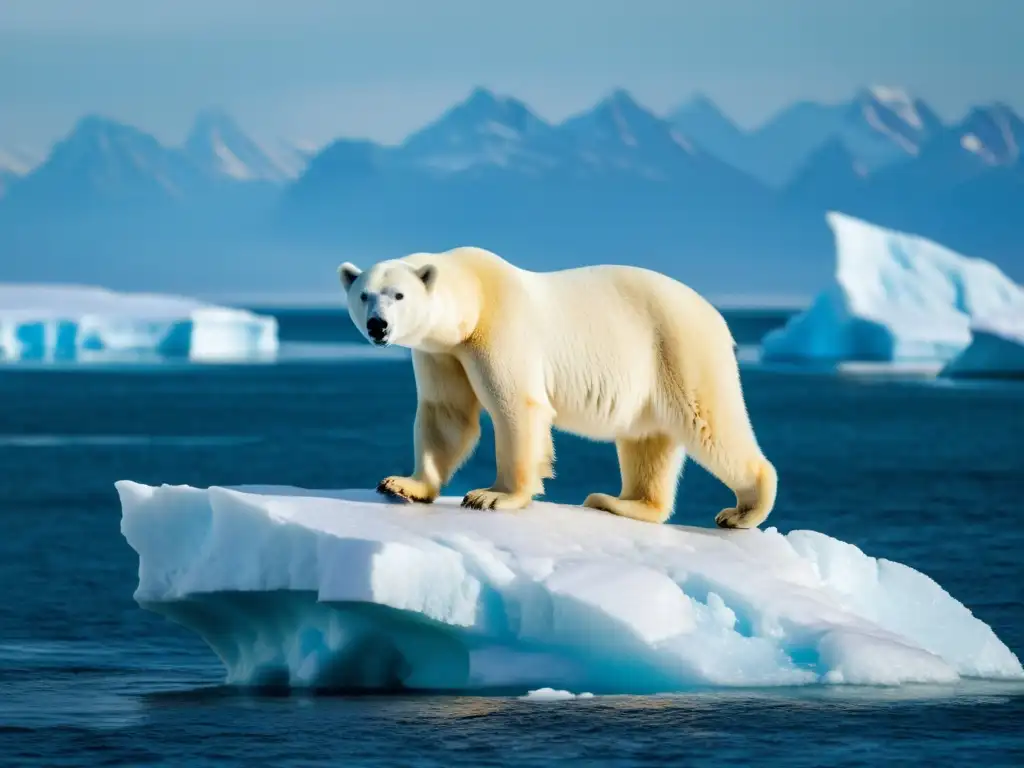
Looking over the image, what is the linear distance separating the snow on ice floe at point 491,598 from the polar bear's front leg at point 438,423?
0.16 m

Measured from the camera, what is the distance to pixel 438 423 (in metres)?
10.5

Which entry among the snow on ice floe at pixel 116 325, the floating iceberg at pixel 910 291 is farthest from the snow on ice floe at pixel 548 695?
the snow on ice floe at pixel 116 325

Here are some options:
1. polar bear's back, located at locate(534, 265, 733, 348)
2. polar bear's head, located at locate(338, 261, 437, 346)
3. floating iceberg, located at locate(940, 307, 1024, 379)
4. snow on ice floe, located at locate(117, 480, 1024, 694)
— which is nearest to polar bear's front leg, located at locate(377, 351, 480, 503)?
snow on ice floe, located at locate(117, 480, 1024, 694)

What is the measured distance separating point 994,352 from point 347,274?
5584 centimetres

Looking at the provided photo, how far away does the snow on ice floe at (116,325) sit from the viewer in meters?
77.4

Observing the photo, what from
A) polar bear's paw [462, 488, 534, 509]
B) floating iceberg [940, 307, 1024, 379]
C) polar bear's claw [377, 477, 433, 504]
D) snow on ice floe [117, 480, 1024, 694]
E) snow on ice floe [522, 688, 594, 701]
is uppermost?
floating iceberg [940, 307, 1024, 379]

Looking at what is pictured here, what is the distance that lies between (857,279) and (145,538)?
5809cm

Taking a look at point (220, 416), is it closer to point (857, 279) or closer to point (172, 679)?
point (857, 279)

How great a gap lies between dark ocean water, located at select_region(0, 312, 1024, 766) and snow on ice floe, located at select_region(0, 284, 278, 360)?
1712 centimetres

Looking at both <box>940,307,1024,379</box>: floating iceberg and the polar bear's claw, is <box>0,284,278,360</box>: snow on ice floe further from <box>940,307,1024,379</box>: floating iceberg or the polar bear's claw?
the polar bear's claw

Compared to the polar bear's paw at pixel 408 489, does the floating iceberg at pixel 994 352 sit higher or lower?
higher

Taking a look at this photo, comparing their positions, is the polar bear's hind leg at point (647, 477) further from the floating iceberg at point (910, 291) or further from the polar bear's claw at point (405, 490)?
the floating iceberg at point (910, 291)

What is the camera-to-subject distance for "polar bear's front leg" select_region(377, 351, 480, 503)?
10.5 metres

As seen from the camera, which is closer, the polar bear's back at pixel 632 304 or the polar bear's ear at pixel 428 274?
the polar bear's ear at pixel 428 274
